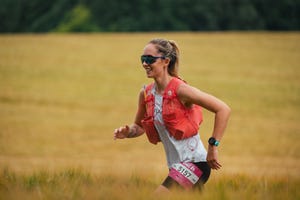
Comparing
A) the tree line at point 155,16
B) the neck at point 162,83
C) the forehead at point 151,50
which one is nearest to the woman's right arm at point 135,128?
the neck at point 162,83

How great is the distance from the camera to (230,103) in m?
23.4

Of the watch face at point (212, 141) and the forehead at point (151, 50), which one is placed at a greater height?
the forehead at point (151, 50)

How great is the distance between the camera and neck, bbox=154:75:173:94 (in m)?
4.39

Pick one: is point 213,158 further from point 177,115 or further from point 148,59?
point 148,59

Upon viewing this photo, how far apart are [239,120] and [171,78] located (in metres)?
16.6

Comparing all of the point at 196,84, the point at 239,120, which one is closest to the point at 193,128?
the point at 239,120

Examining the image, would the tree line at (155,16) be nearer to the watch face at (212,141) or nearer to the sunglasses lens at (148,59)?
the sunglasses lens at (148,59)

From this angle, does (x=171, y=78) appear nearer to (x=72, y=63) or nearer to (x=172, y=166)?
(x=172, y=166)

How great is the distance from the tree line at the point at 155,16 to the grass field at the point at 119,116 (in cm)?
2061

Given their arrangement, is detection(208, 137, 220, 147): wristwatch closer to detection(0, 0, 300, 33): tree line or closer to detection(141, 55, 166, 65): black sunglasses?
detection(141, 55, 166, 65): black sunglasses

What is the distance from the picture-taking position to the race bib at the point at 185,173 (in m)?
4.14

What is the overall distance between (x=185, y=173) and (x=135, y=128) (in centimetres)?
77

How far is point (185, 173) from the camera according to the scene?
165 inches

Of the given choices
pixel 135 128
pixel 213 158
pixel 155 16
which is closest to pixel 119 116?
pixel 135 128
